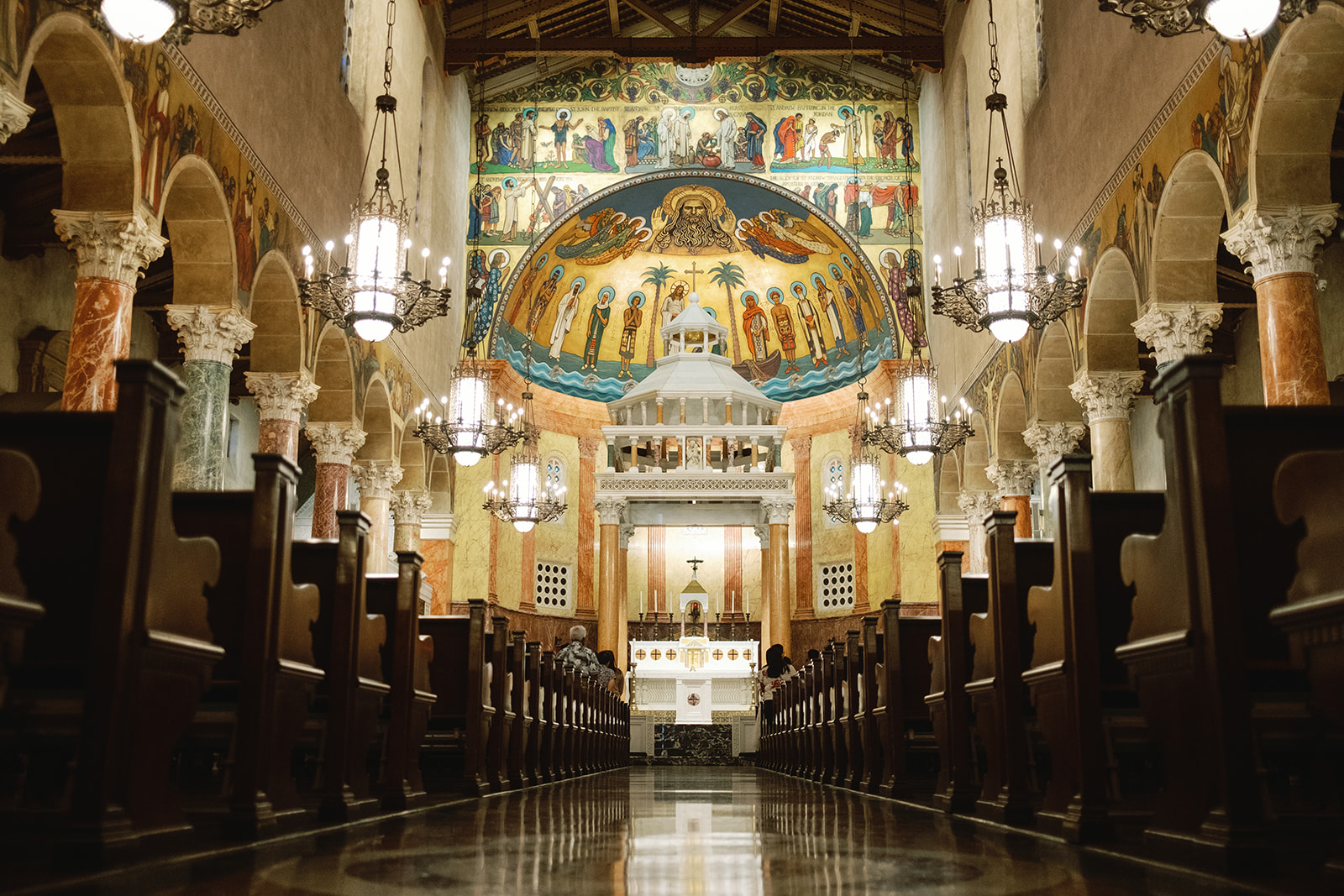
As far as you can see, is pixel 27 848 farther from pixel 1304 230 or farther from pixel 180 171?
pixel 1304 230

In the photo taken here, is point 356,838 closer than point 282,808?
Yes

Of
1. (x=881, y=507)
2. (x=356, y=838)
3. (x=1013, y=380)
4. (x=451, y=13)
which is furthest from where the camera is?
(x=451, y=13)

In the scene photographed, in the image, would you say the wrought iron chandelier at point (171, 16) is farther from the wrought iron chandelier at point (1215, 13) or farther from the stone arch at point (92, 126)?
the wrought iron chandelier at point (1215, 13)

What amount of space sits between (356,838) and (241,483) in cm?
1523

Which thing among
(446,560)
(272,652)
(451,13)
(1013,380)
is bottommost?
(272,652)

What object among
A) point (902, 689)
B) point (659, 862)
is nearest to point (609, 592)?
point (902, 689)

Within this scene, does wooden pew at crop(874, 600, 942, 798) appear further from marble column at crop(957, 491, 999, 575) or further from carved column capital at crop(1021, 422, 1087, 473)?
marble column at crop(957, 491, 999, 575)

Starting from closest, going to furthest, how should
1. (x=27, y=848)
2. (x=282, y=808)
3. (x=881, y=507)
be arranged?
1. (x=27, y=848)
2. (x=282, y=808)
3. (x=881, y=507)

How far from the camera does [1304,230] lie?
26.9 feet

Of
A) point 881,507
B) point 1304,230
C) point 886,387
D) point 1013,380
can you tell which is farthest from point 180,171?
point 886,387

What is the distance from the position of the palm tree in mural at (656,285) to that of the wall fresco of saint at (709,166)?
1405 millimetres

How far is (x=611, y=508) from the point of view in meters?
20.8

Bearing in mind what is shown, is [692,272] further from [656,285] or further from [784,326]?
[784,326]

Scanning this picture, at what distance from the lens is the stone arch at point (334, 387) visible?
14148 millimetres
